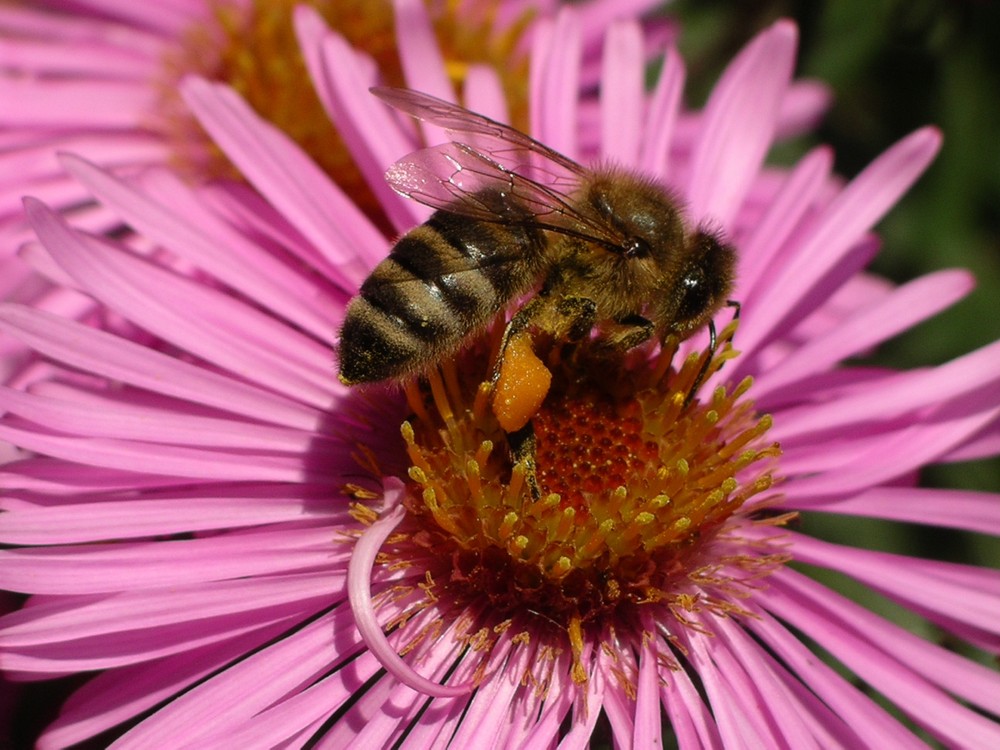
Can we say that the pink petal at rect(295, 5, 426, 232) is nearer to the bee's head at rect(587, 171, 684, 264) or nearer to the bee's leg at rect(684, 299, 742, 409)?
the bee's head at rect(587, 171, 684, 264)

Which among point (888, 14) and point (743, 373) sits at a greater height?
point (888, 14)

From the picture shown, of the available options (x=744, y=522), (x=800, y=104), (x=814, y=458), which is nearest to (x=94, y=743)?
(x=744, y=522)

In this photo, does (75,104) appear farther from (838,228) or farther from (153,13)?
(838,228)

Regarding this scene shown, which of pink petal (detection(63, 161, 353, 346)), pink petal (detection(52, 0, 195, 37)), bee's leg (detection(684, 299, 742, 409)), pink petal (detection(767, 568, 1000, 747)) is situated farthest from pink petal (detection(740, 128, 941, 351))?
pink petal (detection(52, 0, 195, 37))

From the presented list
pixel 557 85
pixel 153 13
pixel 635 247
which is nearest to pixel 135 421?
pixel 635 247

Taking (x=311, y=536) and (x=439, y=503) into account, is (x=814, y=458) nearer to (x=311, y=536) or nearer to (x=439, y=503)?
(x=439, y=503)

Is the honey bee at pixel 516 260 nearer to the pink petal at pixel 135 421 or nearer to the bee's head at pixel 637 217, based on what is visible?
the bee's head at pixel 637 217

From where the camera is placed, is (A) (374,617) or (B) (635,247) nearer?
(A) (374,617)
